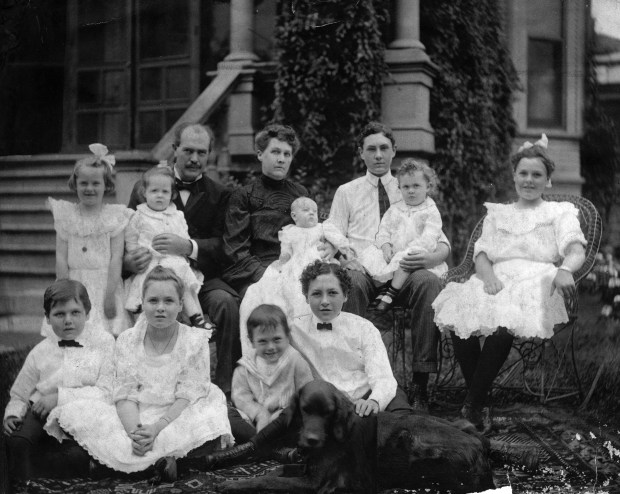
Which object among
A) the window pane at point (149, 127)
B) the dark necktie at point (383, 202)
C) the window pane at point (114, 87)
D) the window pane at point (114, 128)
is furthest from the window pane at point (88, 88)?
the dark necktie at point (383, 202)

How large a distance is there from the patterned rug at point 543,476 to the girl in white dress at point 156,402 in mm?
87

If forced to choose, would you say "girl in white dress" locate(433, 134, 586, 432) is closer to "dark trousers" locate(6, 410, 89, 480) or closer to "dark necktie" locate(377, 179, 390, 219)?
"dark necktie" locate(377, 179, 390, 219)

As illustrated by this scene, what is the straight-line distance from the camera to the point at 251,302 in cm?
374

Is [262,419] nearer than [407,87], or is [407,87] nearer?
[262,419]

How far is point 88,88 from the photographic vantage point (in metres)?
4.32

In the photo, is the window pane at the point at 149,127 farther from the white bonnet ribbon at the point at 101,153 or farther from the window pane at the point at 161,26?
the white bonnet ribbon at the point at 101,153

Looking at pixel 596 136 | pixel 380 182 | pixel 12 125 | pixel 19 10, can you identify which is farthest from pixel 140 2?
pixel 596 136

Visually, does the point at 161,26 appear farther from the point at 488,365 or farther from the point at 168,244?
the point at 488,365

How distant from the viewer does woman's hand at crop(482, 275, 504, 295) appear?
3.63 m

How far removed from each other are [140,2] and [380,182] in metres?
1.70

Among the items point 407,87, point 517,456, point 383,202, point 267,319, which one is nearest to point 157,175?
point 267,319

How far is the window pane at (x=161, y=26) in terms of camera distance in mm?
4219

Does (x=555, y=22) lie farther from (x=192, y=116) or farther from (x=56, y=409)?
(x=56, y=409)

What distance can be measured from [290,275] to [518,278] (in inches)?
45.0
